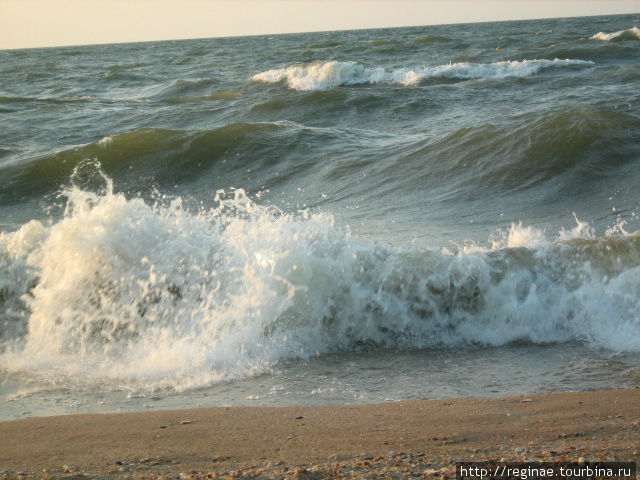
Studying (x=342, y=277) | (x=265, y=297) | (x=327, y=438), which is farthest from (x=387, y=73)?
(x=327, y=438)

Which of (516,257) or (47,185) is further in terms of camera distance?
(47,185)

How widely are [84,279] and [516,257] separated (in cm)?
325

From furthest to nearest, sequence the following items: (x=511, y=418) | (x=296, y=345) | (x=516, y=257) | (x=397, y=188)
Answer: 1. (x=397, y=188)
2. (x=516, y=257)
3. (x=296, y=345)
4. (x=511, y=418)

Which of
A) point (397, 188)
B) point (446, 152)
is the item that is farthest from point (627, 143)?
point (397, 188)

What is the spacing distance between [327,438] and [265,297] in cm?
206

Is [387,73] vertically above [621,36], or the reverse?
[621,36]

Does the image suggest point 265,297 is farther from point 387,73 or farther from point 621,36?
point 621,36

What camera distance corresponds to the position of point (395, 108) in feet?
45.9

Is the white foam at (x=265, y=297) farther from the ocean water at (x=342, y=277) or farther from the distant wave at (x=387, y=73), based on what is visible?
the distant wave at (x=387, y=73)

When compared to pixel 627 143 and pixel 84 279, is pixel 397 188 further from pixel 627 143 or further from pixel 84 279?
pixel 84 279

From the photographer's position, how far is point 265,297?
4816 millimetres

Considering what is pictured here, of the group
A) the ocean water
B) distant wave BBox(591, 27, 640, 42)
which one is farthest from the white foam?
distant wave BBox(591, 27, 640, 42)

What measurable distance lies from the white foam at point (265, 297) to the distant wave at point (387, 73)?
14412mm

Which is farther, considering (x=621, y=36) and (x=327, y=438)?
(x=621, y=36)
